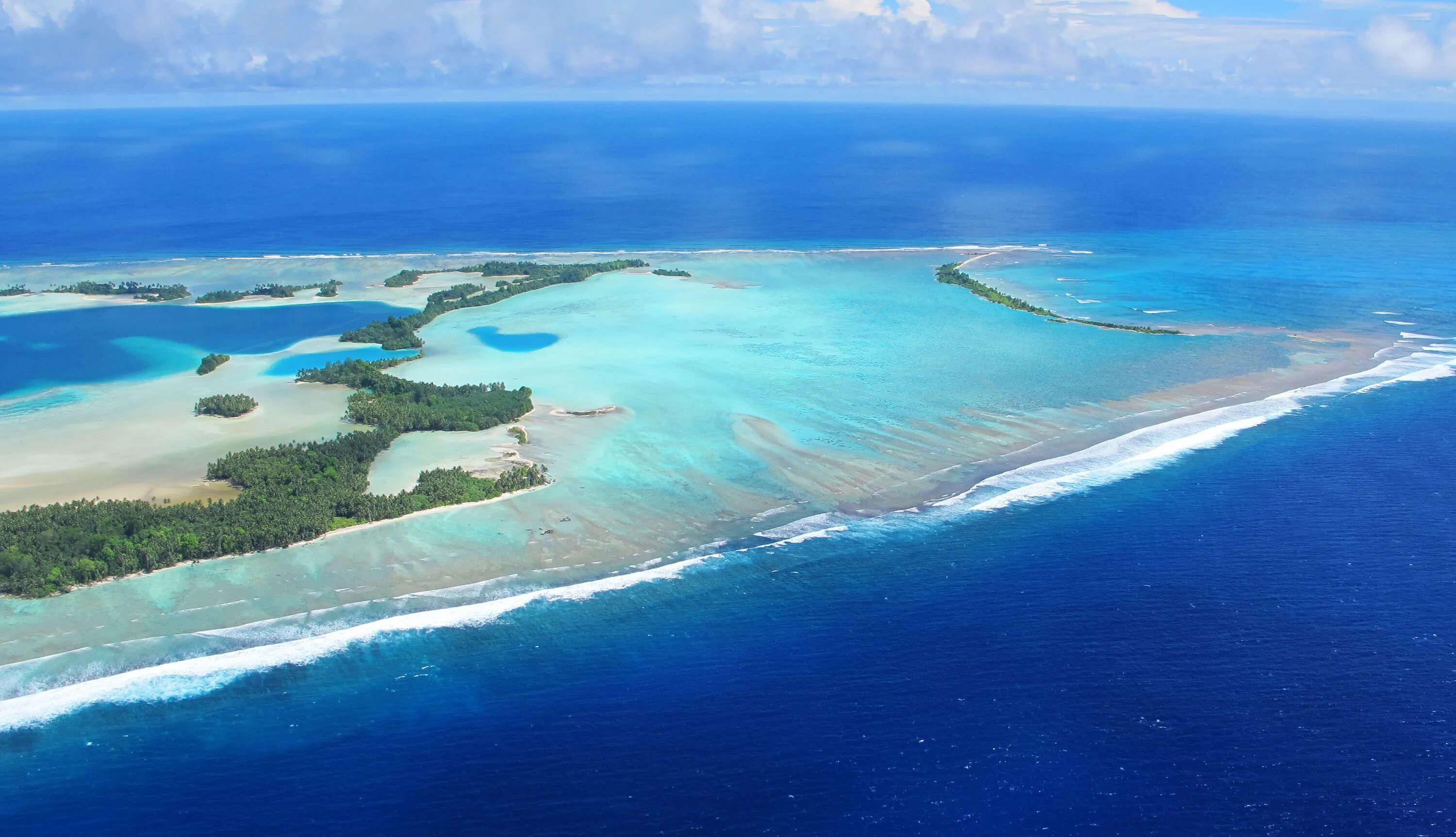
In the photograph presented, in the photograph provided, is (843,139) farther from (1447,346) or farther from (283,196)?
(1447,346)

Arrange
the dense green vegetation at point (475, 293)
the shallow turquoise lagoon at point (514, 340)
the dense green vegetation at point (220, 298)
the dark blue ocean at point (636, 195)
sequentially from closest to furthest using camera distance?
1. the shallow turquoise lagoon at point (514, 340)
2. the dense green vegetation at point (475, 293)
3. the dense green vegetation at point (220, 298)
4. the dark blue ocean at point (636, 195)

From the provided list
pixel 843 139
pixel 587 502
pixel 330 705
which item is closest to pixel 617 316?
pixel 587 502

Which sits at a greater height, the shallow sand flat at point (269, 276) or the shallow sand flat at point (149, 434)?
the shallow sand flat at point (269, 276)

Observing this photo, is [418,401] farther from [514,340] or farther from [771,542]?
[771,542]

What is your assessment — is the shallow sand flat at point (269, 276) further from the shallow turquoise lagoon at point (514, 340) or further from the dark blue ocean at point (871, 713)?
the dark blue ocean at point (871, 713)

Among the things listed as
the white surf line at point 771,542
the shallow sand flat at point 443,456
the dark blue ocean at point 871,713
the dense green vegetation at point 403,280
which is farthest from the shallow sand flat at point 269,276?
the dark blue ocean at point 871,713

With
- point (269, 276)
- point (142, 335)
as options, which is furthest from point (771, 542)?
point (269, 276)

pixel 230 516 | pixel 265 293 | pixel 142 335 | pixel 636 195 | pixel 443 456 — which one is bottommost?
pixel 443 456
